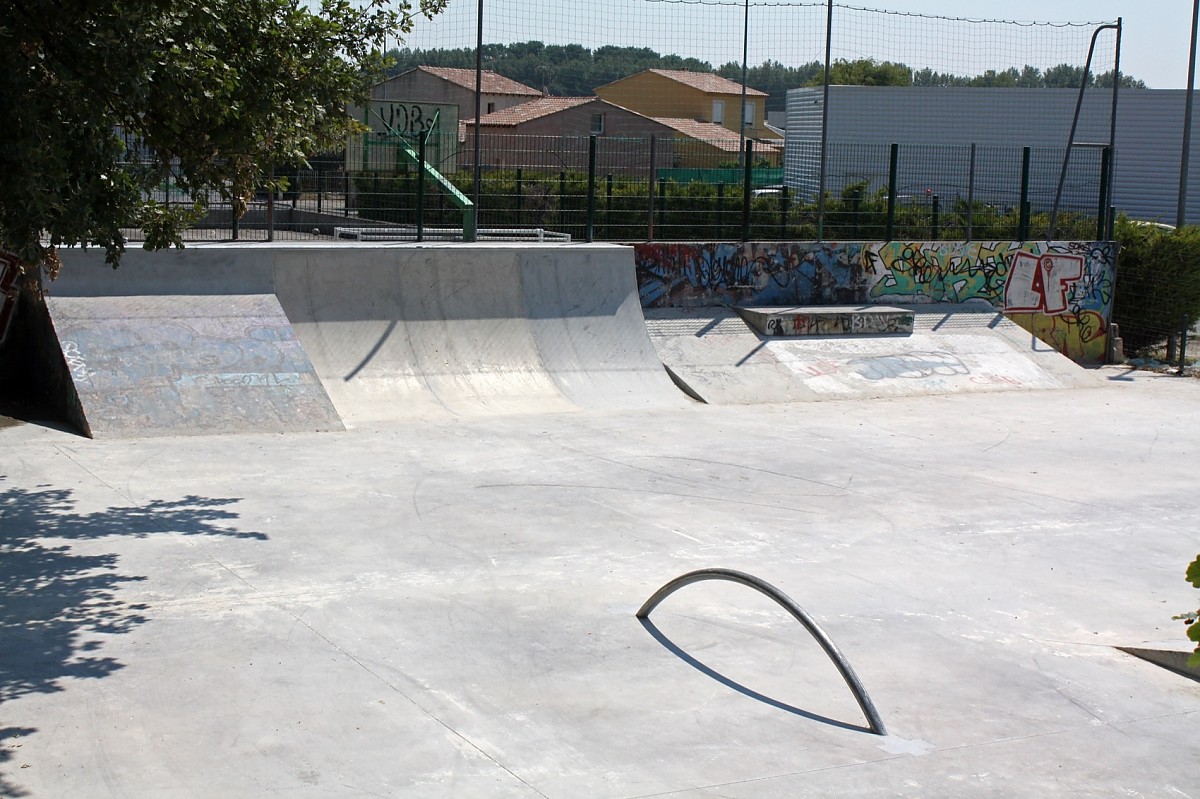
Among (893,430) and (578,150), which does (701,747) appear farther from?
(578,150)

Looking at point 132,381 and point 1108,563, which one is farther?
point 132,381

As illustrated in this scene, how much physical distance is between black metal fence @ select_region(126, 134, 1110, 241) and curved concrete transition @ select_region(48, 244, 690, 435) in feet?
3.25

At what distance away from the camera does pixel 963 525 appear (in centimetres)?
→ 977

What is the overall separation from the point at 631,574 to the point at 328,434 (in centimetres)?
481

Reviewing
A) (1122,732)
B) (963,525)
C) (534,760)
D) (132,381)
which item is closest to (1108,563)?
(963,525)

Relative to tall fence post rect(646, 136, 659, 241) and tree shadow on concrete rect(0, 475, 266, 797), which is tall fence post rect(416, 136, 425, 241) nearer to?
tall fence post rect(646, 136, 659, 241)

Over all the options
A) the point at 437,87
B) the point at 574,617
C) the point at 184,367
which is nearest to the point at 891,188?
the point at 437,87

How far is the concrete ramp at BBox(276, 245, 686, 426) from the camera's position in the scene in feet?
44.6

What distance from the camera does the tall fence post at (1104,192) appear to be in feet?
66.3

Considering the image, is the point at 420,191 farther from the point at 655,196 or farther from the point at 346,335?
the point at 655,196

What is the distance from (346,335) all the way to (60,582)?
6759 mm

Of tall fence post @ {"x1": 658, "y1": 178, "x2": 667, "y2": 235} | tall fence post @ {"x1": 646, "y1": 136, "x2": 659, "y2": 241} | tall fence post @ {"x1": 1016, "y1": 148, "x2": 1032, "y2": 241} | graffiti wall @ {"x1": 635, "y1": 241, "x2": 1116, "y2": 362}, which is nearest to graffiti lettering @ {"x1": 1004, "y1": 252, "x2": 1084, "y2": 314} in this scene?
graffiti wall @ {"x1": 635, "y1": 241, "x2": 1116, "y2": 362}

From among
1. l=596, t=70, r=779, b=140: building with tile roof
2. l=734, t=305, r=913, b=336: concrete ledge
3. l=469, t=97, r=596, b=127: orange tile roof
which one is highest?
l=596, t=70, r=779, b=140: building with tile roof

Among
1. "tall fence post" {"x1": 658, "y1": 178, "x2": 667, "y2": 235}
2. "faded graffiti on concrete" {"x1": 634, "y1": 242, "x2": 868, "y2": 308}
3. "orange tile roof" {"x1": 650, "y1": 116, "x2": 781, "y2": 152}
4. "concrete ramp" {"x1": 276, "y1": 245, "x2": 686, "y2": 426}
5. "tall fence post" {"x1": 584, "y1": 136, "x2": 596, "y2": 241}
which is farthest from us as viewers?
"orange tile roof" {"x1": 650, "y1": 116, "x2": 781, "y2": 152}
